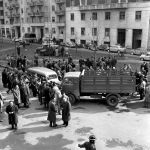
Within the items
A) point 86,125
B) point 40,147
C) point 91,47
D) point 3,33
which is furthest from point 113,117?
point 3,33

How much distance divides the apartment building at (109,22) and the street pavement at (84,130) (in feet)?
111

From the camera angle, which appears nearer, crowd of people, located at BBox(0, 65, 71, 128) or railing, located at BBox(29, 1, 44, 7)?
crowd of people, located at BBox(0, 65, 71, 128)

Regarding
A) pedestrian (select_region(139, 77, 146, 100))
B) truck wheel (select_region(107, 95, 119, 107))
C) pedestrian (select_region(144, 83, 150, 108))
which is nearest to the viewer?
pedestrian (select_region(144, 83, 150, 108))

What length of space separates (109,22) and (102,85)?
3780 cm

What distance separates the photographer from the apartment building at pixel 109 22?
46.7 metres

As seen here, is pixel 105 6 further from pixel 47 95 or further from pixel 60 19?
pixel 47 95

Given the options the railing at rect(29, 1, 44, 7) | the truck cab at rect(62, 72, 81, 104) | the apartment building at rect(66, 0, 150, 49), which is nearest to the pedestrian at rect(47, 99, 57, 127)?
the truck cab at rect(62, 72, 81, 104)

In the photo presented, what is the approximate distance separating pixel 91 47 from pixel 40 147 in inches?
1489

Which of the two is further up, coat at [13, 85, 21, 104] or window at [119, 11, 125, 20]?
window at [119, 11, 125, 20]

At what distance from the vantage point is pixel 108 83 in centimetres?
1582

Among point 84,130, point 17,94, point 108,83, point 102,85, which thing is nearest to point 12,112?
point 17,94

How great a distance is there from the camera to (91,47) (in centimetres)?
4778

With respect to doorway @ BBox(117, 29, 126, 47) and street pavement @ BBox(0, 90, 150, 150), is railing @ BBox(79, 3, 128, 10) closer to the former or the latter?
doorway @ BBox(117, 29, 126, 47)

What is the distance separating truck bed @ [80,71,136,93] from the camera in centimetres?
1573
